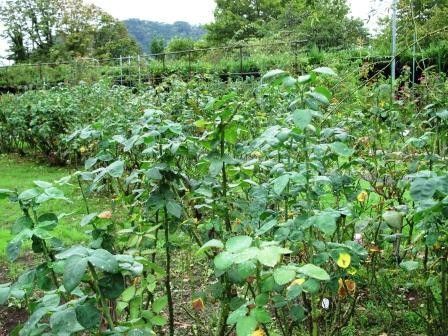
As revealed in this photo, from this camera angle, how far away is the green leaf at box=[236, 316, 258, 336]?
3.95 ft

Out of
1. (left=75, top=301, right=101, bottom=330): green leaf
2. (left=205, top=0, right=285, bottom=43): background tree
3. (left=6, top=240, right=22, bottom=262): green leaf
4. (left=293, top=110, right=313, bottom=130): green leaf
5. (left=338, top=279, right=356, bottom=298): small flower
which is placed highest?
(left=205, top=0, right=285, bottom=43): background tree

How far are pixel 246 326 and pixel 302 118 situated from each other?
59 centimetres

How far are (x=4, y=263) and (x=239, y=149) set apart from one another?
2509 mm

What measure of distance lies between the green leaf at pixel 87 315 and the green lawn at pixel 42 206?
2.16 meters

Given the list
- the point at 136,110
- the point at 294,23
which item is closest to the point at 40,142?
the point at 136,110

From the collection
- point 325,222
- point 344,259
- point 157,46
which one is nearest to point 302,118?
point 325,222

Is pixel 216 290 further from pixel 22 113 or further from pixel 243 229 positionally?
pixel 22 113

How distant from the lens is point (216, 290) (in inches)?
71.2

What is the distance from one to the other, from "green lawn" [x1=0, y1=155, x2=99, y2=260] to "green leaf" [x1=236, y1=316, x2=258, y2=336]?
2.31 m

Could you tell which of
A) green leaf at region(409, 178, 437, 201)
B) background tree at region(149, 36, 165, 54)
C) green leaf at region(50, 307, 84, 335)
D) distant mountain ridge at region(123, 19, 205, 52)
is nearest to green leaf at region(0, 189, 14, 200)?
green leaf at region(50, 307, 84, 335)

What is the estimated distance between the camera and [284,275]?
3.88 ft

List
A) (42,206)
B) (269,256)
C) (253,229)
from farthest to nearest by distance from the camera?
(42,206) < (253,229) < (269,256)

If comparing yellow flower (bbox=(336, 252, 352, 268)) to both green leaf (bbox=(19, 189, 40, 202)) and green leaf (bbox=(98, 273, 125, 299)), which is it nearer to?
green leaf (bbox=(98, 273, 125, 299))

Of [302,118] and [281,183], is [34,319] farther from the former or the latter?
[302,118]
